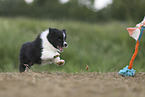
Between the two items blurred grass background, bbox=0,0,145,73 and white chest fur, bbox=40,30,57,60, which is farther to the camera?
blurred grass background, bbox=0,0,145,73

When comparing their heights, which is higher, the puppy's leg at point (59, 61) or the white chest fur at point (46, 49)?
the white chest fur at point (46, 49)

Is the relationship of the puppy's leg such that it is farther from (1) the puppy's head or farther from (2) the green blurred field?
(2) the green blurred field

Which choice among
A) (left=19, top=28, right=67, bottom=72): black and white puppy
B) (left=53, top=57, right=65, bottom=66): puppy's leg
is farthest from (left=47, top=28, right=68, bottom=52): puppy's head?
(left=53, top=57, right=65, bottom=66): puppy's leg

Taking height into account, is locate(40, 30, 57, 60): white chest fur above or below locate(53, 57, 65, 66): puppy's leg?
above

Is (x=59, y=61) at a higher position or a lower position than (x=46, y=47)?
lower

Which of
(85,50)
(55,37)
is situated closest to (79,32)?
(85,50)

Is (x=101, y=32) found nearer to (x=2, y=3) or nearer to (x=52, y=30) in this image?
(x=52, y=30)

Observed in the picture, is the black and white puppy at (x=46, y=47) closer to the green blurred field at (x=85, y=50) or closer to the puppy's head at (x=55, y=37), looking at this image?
the puppy's head at (x=55, y=37)

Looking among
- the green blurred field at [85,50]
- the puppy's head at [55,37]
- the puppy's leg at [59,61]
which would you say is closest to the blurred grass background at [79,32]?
the green blurred field at [85,50]

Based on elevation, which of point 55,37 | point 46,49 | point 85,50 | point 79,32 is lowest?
point 85,50

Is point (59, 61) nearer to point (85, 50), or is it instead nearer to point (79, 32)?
point (85, 50)

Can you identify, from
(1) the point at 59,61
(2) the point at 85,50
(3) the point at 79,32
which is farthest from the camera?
(3) the point at 79,32

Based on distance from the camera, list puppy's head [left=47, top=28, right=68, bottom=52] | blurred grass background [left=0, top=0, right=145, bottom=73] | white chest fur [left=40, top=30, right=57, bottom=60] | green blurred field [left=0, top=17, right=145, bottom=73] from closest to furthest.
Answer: white chest fur [left=40, top=30, right=57, bottom=60] → puppy's head [left=47, top=28, right=68, bottom=52] → green blurred field [left=0, top=17, right=145, bottom=73] → blurred grass background [left=0, top=0, right=145, bottom=73]

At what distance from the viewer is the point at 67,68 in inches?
194
